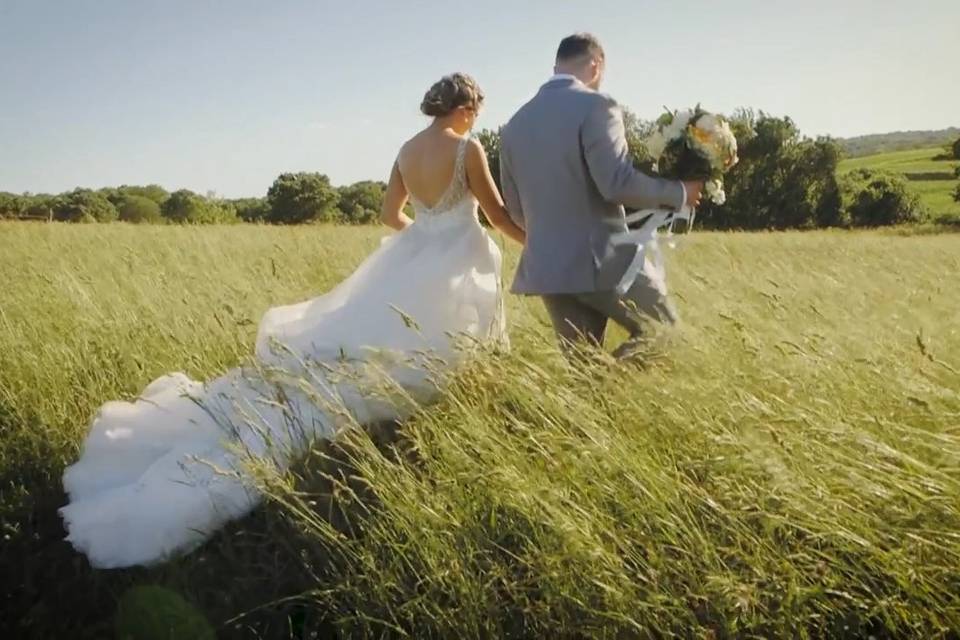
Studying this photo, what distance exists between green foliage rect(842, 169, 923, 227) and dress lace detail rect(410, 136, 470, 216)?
44.1 m

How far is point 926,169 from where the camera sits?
54.1 meters

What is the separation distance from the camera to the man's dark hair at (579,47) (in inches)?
169

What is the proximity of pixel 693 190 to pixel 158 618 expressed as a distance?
3191mm

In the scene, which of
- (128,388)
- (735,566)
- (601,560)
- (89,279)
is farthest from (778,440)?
(89,279)

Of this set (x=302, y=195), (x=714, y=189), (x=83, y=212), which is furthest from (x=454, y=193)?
(x=302, y=195)

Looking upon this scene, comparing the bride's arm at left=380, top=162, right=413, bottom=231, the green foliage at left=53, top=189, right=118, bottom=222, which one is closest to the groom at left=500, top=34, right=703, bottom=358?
the bride's arm at left=380, top=162, right=413, bottom=231

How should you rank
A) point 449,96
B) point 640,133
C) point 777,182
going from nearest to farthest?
1. point 449,96
2. point 640,133
3. point 777,182

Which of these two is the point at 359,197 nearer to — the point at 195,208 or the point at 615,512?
the point at 195,208

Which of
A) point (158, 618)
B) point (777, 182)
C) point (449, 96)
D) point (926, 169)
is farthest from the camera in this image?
point (926, 169)

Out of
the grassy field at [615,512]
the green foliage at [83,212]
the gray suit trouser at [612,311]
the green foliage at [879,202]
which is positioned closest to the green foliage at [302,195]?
the green foliage at [83,212]

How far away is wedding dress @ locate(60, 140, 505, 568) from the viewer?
12.2 feet

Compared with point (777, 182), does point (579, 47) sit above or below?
above

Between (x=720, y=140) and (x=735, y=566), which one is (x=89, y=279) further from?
(x=735, y=566)

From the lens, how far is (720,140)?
421cm
